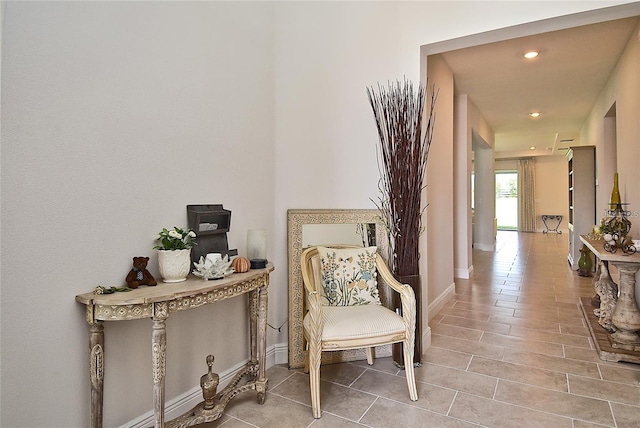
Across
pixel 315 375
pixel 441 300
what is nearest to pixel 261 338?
pixel 315 375

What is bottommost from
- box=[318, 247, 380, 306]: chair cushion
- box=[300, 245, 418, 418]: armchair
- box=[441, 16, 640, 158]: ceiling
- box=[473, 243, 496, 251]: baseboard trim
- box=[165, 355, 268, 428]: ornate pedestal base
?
box=[165, 355, 268, 428]: ornate pedestal base

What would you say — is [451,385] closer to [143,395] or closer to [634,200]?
[143,395]

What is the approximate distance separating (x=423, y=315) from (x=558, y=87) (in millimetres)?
4365

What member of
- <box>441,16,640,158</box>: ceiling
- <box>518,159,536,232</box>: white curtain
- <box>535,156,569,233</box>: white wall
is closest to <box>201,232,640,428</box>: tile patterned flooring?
<box>441,16,640,158</box>: ceiling

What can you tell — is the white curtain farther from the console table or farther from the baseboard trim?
the console table

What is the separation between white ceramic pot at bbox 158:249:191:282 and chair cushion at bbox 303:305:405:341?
860mm

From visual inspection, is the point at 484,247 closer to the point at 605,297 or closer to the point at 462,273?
the point at 462,273

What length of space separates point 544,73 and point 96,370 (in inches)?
217

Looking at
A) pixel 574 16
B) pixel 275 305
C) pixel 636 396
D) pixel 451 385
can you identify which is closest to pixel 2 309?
pixel 275 305

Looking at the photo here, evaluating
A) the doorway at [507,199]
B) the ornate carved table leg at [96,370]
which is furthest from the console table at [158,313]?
the doorway at [507,199]

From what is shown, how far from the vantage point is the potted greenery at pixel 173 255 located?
1783mm

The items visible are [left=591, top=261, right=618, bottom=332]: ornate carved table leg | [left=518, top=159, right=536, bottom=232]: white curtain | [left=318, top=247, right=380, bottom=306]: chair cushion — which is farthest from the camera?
[left=518, top=159, right=536, bottom=232]: white curtain

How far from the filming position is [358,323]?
85.1 inches

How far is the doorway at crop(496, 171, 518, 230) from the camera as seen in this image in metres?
13.9
